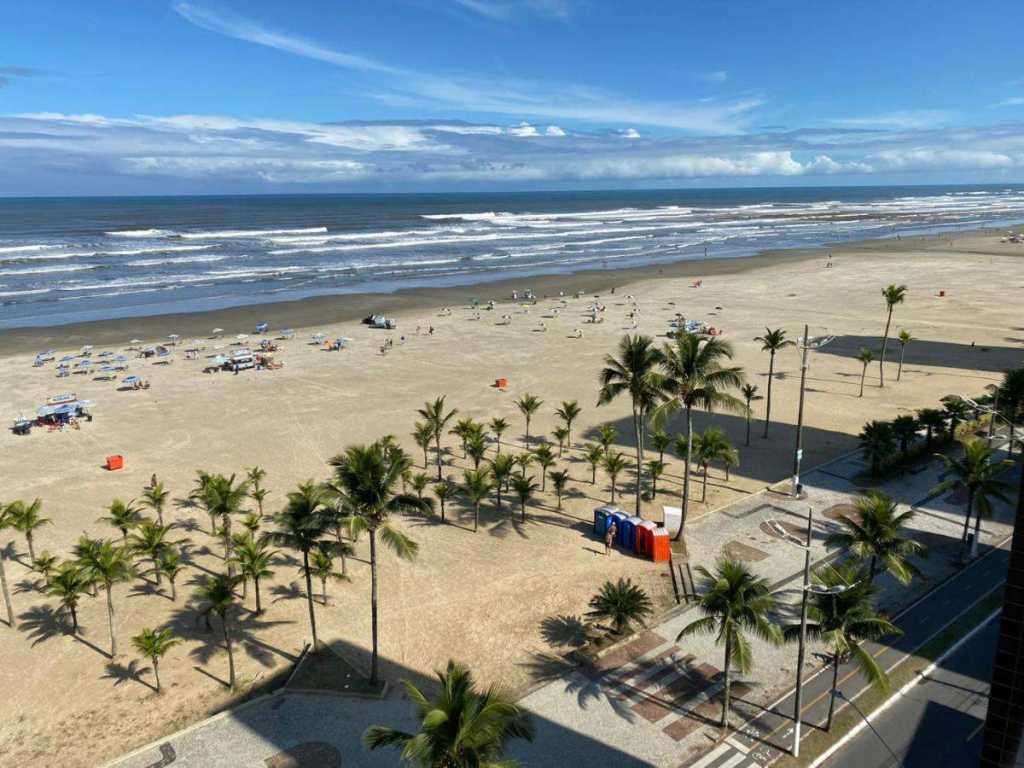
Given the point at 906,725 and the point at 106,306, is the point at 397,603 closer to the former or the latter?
the point at 906,725

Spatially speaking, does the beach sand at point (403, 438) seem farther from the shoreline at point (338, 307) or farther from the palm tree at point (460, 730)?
the palm tree at point (460, 730)

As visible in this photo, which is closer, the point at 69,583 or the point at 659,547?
the point at 69,583

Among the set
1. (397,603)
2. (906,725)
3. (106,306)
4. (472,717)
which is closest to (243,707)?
(397,603)

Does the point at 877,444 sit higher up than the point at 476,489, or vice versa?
the point at 877,444

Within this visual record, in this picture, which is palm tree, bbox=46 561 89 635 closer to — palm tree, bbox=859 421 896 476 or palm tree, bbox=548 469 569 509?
palm tree, bbox=548 469 569 509

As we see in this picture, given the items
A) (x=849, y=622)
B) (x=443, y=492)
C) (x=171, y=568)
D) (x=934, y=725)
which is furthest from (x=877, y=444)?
(x=171, y=568)

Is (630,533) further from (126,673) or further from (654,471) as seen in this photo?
(126,673)
